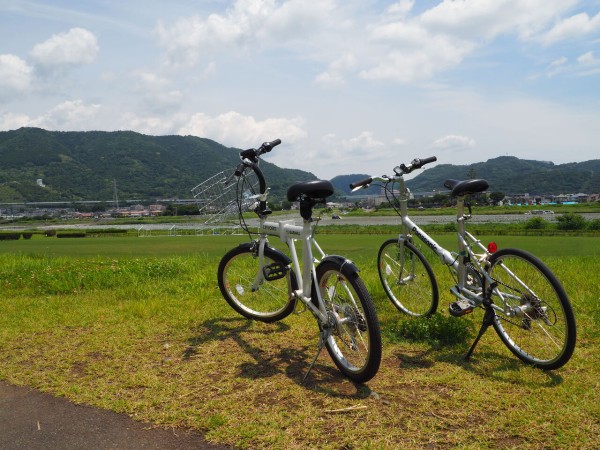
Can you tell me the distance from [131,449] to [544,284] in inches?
110

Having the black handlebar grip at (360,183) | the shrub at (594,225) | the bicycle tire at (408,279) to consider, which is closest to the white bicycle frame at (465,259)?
the bicycle tire at (408,279)

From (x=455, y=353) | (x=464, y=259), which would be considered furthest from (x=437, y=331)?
(x=464, y=259)

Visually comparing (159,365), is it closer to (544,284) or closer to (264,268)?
(264,268)

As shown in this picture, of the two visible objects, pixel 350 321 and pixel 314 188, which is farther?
pixel 314 188

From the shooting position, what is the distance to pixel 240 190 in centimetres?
476

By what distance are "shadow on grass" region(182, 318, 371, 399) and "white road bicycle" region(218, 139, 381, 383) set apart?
0.10 metres

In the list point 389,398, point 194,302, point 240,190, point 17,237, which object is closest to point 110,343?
point 194,302

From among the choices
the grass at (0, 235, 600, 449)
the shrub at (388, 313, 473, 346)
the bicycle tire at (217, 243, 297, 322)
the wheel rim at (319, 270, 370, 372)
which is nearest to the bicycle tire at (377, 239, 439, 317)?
the grass at (0, 235, 600, 449)

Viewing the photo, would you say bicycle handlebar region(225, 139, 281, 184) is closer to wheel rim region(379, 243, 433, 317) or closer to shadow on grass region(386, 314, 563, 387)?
wheel rim region(379, 243, 433, 317)

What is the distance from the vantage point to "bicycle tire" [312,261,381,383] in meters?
2.97

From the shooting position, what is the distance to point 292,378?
3295 millimetres

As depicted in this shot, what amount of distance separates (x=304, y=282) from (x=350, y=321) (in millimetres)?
513

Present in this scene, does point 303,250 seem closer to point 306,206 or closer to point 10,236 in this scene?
point 306,206

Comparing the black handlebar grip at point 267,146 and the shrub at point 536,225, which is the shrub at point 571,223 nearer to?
the shrub at point 536,225
